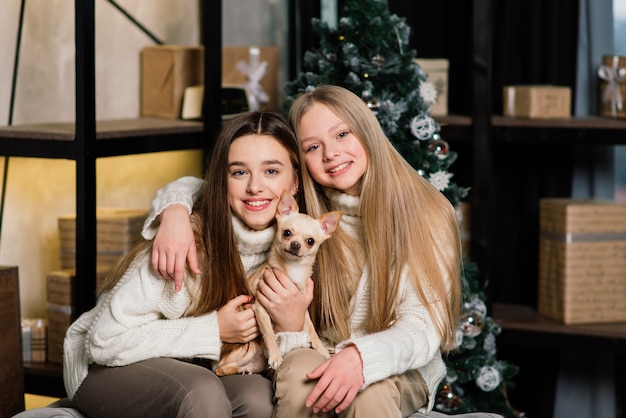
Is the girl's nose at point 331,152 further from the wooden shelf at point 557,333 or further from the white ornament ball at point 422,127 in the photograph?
the wooden shelf at point 557,333

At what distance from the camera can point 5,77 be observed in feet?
10.8

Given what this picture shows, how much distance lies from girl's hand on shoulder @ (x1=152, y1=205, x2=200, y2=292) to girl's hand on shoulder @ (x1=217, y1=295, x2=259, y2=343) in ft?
0.40

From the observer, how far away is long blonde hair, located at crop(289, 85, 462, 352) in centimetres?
250

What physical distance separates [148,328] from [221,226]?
1.05 ft

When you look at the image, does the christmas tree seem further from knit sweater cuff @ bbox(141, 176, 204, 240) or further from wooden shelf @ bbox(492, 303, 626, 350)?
knit sweater cuff @ bbox(141, 176, 204, 240)

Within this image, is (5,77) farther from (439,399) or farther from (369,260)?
Result: (439,399)

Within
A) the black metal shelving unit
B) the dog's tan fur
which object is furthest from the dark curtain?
the dog's tan fur

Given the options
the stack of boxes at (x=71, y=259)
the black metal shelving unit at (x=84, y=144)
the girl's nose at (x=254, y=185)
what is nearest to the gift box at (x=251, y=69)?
the black metal shelving unit at (x=84, y=144)

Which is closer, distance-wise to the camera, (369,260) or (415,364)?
(415,364)

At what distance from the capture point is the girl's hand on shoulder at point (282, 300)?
2.39 meters

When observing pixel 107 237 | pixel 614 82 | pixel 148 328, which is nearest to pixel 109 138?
pixel 107 237

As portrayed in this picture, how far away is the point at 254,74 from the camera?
3971 mm

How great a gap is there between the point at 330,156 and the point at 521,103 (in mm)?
1371

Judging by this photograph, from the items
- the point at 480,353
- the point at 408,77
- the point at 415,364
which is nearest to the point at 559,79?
the point at 408,77
